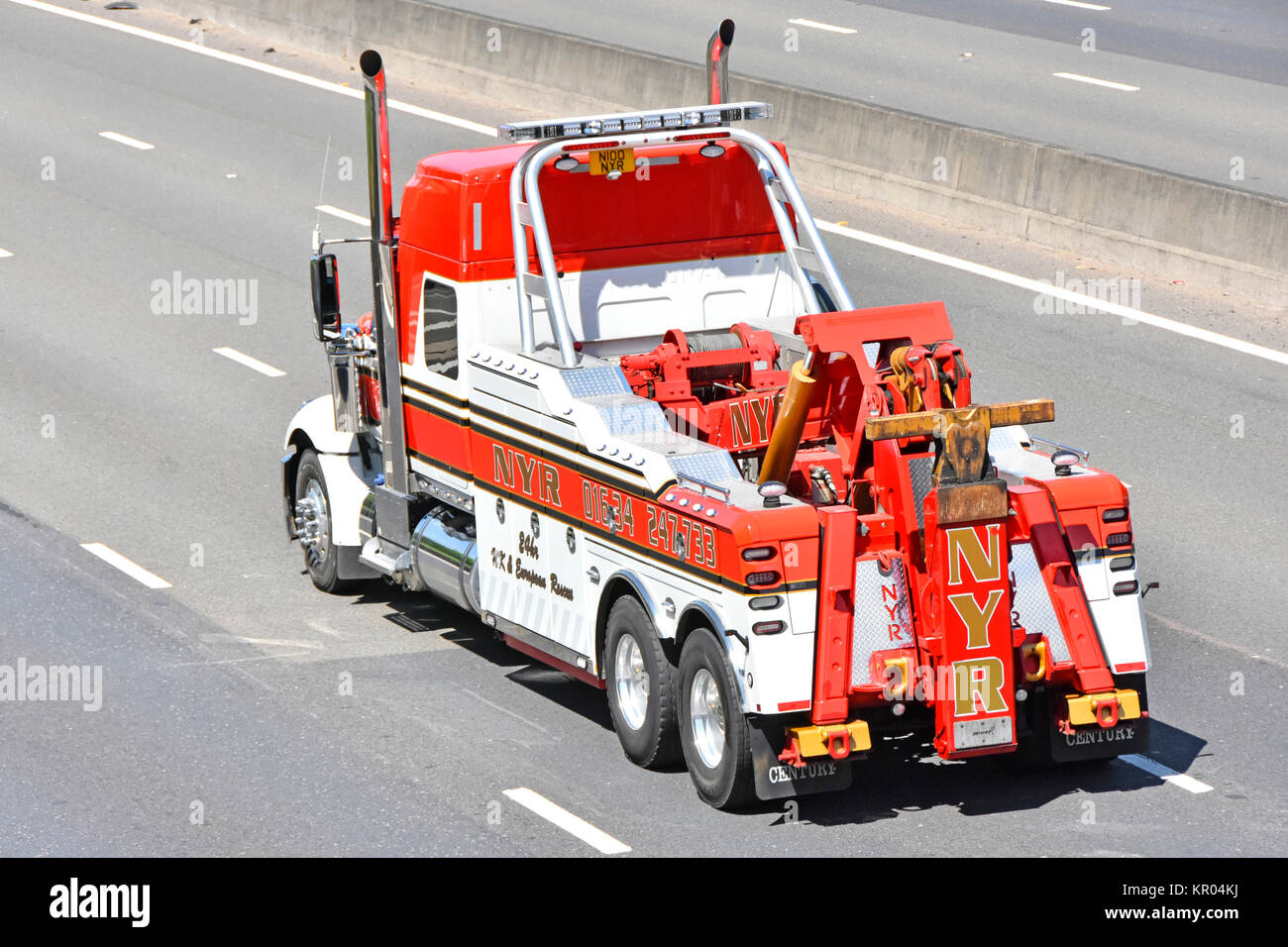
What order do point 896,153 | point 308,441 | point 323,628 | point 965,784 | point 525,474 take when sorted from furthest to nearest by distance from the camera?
point 896,153 → point 308,441 → point 323,628 → point 525,474 → point 965,784

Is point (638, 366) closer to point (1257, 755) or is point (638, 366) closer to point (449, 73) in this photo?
point (1257, 755)

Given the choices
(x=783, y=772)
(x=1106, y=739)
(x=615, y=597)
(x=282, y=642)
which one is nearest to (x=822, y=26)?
(x=282, y=642)

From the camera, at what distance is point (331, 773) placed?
11000 mm

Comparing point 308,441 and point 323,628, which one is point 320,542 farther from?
point 323,628

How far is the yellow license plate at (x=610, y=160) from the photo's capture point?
1265cm

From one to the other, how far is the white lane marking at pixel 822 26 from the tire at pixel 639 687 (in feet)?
63.3

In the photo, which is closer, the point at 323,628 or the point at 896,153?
the point at 323,628

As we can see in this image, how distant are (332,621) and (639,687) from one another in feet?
11.0

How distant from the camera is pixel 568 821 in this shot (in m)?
10.3

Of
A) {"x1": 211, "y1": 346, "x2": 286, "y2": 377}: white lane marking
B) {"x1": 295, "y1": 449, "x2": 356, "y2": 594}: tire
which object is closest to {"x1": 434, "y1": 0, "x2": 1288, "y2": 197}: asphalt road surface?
{"x1": 211, "y1": 346, "x2": 286, "y2": 377}: white lane marking

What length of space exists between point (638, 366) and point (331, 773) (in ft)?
9.55

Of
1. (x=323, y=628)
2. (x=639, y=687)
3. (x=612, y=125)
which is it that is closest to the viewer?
(x=639, y=687)

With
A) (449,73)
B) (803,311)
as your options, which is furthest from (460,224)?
(449,73)

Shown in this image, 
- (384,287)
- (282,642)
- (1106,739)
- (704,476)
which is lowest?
(282,642)
